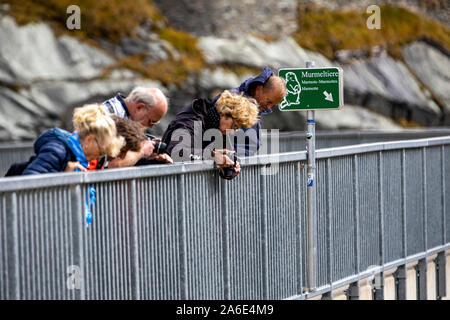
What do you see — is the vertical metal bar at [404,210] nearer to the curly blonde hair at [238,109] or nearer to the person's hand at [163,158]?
the curly blonde hair at [238,109]

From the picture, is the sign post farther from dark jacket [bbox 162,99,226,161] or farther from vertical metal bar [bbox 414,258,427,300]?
vertical metal bar [bbox 414,258,427,300]

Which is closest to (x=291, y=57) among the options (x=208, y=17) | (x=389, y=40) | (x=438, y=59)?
(x=208, y=17)

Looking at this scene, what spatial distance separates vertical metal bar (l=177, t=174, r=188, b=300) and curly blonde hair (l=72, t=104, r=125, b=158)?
105cm

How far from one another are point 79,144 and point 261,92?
7.98 feet

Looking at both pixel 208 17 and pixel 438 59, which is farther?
pixel 438 59

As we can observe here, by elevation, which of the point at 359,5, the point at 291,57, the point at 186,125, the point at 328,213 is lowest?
the point at 328,213

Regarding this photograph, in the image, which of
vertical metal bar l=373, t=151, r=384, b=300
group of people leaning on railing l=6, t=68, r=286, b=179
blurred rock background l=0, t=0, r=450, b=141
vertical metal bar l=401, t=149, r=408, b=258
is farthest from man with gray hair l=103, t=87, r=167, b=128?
blurred rock background l=0, t=0, r=450, b=141

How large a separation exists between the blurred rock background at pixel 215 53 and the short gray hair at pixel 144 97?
1824 cm

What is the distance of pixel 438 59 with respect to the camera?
4006 cm

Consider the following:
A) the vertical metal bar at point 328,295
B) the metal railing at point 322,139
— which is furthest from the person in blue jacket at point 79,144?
Result: the metal railing at point 322,139

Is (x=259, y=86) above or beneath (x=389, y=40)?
beneath

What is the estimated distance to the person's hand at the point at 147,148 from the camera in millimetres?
5828

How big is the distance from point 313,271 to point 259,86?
177 cm

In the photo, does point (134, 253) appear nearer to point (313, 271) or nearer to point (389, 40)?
point (313, 271)
